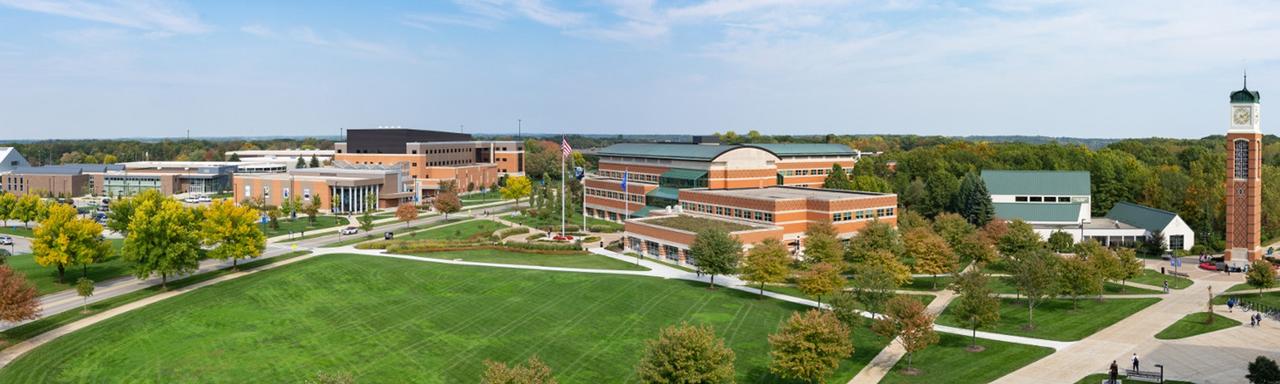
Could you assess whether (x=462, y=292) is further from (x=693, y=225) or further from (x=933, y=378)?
(x=933, y=378)

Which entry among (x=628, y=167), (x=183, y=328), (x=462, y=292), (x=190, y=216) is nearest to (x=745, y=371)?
(x=462, y=292)

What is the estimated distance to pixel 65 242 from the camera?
58312 mm

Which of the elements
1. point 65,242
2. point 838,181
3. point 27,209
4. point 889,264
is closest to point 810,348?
point 889,264

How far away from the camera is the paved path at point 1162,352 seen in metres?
39.6

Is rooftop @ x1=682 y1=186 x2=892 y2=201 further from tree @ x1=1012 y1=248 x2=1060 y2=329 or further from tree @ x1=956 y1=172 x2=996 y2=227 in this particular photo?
tree @ x1=1012 y1=248 x2=1060 y2=329

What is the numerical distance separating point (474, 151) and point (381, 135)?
70.6 ft

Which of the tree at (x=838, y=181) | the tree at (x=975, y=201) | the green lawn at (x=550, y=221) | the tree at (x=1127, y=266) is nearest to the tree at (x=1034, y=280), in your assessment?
the tree at (x=1127, y=266)

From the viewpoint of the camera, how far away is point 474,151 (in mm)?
165375

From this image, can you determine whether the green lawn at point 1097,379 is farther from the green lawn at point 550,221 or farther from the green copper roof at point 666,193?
the green lawn at point 550,221

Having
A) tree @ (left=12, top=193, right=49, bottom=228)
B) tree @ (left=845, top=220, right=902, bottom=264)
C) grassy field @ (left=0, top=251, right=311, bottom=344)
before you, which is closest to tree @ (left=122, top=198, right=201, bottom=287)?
grassy field @ (left=0, top=251, right=311, bottom=344)

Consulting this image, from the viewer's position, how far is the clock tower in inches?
2714

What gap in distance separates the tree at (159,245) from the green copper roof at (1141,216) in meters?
78.5

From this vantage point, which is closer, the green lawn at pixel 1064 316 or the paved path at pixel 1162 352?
the paved path at pixel 1162 352

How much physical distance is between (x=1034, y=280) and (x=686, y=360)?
2682 centimetres
